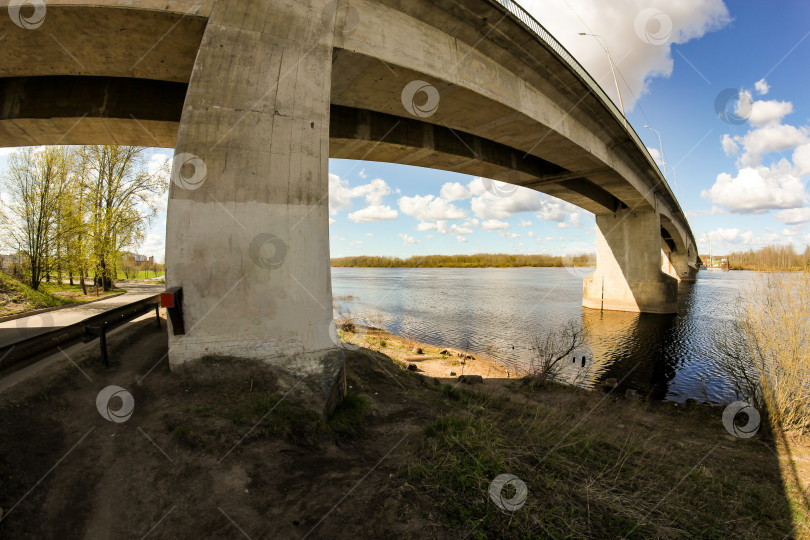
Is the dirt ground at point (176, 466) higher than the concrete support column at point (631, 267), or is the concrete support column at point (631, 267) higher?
the concrete support column at point (631, 267)

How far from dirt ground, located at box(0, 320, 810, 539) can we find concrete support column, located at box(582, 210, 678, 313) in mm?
23812

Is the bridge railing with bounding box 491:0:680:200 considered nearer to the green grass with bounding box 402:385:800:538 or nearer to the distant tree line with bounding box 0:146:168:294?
the green grass with bounding box 402:385:800:538

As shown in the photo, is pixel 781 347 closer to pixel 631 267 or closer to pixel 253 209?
pixel 253 209

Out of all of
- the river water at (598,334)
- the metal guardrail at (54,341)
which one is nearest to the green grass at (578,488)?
the metal guardrail at (54,341)

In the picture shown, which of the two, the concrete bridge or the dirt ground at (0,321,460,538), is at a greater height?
the concrete bridge

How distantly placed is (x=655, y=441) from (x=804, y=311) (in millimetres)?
5056

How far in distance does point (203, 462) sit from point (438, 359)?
474 inches

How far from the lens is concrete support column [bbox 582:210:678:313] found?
2578 centimetres

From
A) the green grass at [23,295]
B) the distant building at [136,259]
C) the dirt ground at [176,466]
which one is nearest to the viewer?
the dirt ground at [176,466]

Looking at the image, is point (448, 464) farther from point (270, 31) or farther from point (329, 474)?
point (270, 31)

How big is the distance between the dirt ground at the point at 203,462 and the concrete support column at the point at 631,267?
23812 millimetres

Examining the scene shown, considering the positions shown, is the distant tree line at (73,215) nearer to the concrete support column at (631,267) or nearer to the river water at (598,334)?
the river water at (598,334)

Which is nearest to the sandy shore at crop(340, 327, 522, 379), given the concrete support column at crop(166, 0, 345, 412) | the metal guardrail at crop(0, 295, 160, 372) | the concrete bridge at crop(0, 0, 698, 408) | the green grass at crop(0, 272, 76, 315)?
the concrete support column at crop(166, 0, 345, 412)

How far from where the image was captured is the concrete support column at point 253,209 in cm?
517
